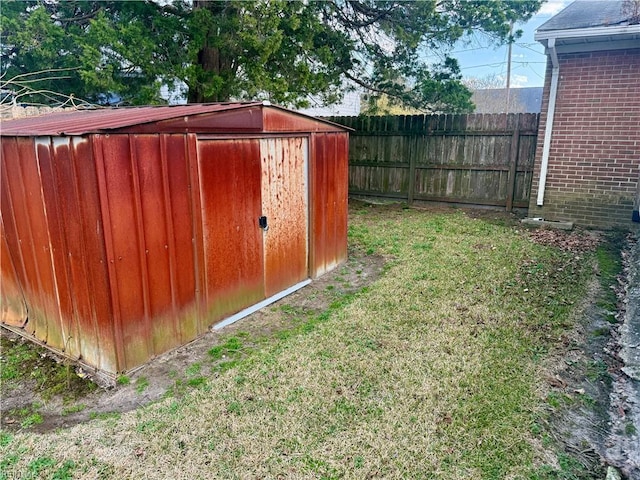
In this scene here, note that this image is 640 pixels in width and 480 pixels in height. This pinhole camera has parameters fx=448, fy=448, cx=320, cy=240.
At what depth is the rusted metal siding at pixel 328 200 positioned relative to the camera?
5500 mm

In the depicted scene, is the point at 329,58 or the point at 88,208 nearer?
the point at 88,208

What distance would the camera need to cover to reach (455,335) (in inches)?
156

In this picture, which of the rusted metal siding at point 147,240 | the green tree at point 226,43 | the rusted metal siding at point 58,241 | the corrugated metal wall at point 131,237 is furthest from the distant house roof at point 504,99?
the rusted metal siding at point 58,241

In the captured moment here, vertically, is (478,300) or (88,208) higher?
(88,208)

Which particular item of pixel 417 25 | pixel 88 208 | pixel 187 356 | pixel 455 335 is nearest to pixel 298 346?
pixel 187 356

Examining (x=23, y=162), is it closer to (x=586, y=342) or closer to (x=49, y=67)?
(x=49, y=67)

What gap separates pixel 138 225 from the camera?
3322 mm

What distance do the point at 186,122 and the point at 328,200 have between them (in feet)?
8.31

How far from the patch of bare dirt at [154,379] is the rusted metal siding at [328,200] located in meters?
0.78

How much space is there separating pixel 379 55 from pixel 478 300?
631cm

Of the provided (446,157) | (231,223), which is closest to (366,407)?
(231,223)

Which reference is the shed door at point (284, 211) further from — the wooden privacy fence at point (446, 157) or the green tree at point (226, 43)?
the wooden privacy fence at point (446, 157)

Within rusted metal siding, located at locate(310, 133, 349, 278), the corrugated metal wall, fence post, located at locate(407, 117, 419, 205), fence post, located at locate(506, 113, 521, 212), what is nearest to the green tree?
fence post, located at locate(407, 117, 419, 205)

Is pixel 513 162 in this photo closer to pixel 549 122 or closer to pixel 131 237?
pixel 549 122
